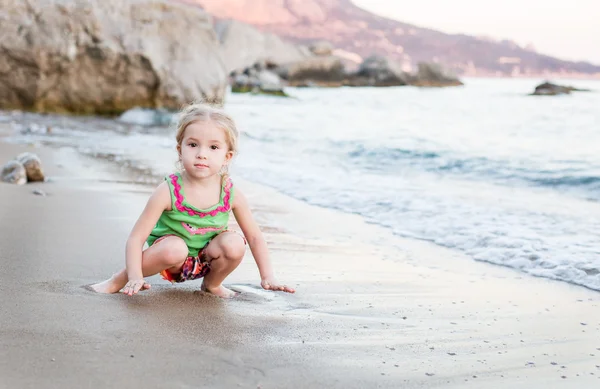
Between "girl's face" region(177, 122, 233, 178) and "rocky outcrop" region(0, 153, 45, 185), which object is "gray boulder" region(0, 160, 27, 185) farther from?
"girl's face" region(177, 122, 233, 178)

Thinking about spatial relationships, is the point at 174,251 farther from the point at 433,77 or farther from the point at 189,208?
the point at 433,77

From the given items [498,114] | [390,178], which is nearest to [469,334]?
[390,178]

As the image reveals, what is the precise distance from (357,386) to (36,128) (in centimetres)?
958

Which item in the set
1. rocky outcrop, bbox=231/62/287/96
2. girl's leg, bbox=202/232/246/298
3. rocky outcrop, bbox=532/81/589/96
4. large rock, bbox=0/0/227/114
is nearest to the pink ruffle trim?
girl's leg, bbox=202/232/246/298

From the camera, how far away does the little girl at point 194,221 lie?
281cm

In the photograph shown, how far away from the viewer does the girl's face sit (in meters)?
2.81

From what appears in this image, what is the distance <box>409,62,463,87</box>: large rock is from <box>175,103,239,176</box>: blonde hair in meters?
65.4

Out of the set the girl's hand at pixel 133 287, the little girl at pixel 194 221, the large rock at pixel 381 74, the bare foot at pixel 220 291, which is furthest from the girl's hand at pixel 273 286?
the large rock at pixel 381 74

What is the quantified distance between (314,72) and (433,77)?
11856mm

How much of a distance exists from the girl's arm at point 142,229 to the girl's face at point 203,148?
0.48 feet

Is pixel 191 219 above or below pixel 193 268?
above

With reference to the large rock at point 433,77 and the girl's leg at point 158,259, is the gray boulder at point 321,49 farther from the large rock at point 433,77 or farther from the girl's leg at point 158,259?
the girl's leg at point 158,259

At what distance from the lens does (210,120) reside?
282 cm

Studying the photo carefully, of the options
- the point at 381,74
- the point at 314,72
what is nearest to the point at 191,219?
the point at 381,74
